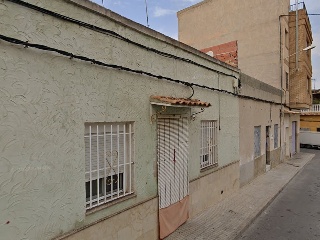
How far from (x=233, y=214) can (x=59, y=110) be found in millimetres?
5704

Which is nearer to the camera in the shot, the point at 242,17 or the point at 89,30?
the point at 89,30

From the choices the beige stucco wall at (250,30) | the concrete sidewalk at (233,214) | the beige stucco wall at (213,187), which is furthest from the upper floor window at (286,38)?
the beige stucco wall at (213,187)

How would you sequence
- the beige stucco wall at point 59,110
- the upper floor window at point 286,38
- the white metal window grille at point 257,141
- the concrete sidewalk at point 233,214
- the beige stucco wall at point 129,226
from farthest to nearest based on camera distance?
the upper floor window at point 286,38
the white metal window grille at point 257,141
the concrete sidewalk at point 233,214
the beige stucco wall at point 129,226
the beige stucco wall at point 59,110

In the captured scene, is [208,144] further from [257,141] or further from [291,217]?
[257,141]

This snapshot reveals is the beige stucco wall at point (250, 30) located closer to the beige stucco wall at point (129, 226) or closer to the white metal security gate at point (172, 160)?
the white metal security gate at point (172, 160)

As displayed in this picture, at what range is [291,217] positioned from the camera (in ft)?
23.6

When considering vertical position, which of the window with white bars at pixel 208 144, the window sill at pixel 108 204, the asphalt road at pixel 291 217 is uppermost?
the window with white bars at pixel 208 144

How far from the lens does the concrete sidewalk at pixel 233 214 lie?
19.3 ft

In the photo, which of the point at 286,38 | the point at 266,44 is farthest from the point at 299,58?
the point at 266,44

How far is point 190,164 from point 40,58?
15.1ft

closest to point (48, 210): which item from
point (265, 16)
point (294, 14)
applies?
point (265, 16)

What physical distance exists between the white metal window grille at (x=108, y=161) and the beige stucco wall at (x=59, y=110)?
0.16 metres

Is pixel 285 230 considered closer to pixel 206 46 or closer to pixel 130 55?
pixel 130 55

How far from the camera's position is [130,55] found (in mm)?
4770
